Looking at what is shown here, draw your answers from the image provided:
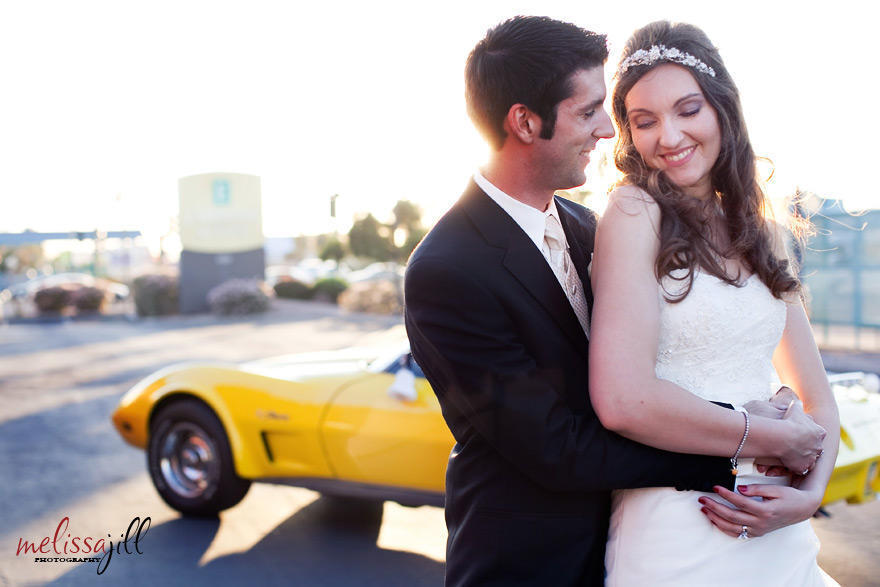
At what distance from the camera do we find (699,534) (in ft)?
5.74

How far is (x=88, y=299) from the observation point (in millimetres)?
28219

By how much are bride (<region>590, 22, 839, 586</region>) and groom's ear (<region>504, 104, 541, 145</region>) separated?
0.25 m

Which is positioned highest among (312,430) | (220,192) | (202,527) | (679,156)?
(220,192)

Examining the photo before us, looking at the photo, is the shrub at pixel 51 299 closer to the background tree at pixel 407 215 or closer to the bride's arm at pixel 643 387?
the background tree at pixel 407 215

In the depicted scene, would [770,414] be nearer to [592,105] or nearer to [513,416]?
[513,416]

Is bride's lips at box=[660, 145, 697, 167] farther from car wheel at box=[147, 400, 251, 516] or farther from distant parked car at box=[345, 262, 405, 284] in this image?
distant parked car at box=[345, 262, 405, 284]

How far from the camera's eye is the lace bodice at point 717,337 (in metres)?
1.81

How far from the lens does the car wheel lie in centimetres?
499

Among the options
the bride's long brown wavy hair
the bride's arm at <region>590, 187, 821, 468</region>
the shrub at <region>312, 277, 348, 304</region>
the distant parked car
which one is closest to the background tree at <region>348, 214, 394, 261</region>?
the distant parked car

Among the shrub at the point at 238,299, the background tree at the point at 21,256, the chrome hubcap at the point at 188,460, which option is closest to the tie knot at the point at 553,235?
the chrome hubcap at the point at 188,460

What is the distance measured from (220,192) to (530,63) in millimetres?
29400

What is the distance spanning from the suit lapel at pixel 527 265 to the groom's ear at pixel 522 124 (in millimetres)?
190

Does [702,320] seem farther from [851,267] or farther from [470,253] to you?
[851,267]

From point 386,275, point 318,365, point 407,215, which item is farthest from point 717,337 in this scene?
point 386,275
